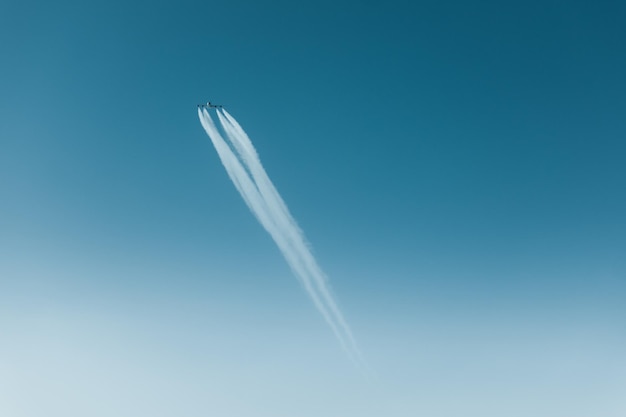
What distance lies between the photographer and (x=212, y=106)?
75.4 meters
